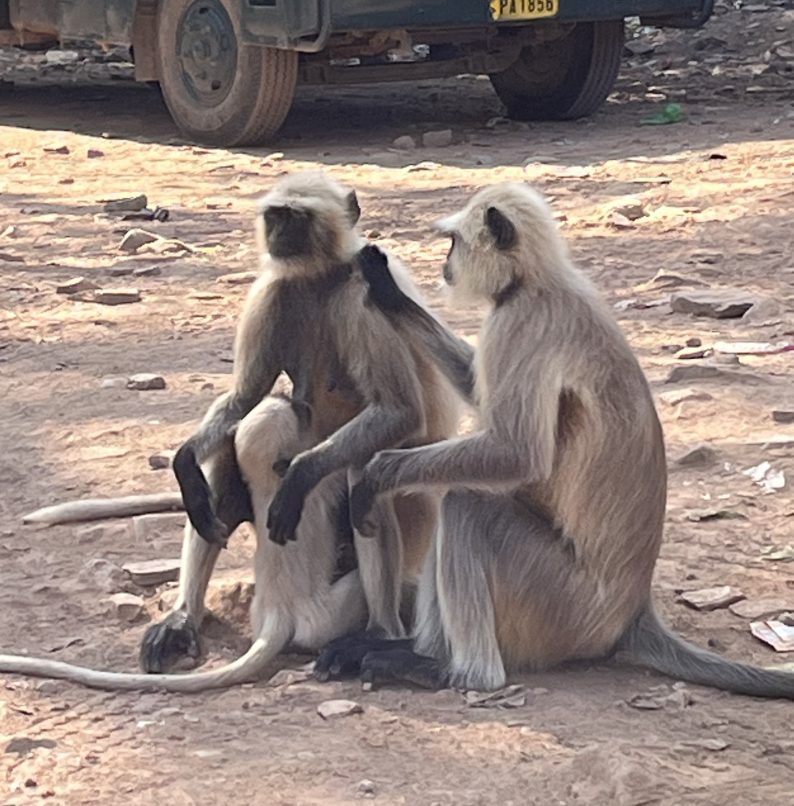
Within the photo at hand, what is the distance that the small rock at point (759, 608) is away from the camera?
427 centimetres

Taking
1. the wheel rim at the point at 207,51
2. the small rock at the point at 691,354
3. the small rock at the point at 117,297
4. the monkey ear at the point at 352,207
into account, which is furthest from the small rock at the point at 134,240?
the monkey ear at the point at 352,207

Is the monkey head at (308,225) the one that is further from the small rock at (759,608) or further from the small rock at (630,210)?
the small rock at (630,210)

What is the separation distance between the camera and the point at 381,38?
1053 centimetres

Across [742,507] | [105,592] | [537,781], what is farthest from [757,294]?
[537,781]

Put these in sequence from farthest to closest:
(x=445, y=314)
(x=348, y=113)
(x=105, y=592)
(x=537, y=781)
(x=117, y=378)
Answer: (x=348, y=113) → (x=445, y=314) → (x=117, y=378) → (x=105, y=592) → (x=537, y=781)

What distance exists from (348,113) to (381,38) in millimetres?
1840

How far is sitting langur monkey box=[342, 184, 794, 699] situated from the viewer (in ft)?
12.5

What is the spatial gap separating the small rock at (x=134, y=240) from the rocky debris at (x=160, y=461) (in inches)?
120

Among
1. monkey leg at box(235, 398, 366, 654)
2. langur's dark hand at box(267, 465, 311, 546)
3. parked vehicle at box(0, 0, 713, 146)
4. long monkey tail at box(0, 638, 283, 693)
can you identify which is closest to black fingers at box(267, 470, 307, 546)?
langur's dark hand at box(267, 465, 311, 546)

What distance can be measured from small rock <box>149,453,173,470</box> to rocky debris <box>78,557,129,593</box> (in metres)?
0.68

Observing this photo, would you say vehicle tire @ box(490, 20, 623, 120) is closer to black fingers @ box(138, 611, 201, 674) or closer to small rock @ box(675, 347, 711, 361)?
small rock @ box(675, 347, 711, 361)

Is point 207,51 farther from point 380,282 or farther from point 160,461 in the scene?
point 380,282

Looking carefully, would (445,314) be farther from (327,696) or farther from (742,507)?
(327,696)

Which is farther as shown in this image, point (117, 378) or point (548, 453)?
point (117, 378)
